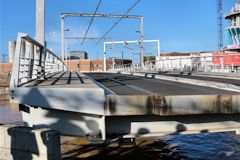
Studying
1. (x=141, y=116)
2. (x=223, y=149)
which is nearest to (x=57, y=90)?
(x=141, y=116)

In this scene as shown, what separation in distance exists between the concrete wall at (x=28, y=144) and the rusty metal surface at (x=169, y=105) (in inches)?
46.8

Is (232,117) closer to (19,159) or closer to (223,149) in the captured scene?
(19,159)

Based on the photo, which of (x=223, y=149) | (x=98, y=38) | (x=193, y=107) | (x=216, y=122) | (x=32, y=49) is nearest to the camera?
(x=193, y=107)

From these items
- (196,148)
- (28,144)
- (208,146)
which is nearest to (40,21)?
(28,144)

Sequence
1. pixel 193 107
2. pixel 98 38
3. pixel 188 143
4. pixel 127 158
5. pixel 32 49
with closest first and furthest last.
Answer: pixel 193 107
pixel 32 49
pixel 127 158
pixel 188 143
pixel 98 38

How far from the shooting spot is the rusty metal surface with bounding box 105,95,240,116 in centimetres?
682

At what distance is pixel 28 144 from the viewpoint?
24.7 ft

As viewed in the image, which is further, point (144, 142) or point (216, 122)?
point (144, 142)

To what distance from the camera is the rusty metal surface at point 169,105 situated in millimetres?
6824

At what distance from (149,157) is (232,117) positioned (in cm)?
859

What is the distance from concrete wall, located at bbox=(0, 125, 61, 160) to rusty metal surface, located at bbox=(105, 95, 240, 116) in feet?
3.90

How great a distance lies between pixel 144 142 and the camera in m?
19.0

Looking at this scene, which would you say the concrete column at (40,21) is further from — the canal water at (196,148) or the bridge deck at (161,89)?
the canal water at (196,148)

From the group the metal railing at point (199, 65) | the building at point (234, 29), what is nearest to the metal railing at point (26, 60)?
the metal railing at point (199, 65)
